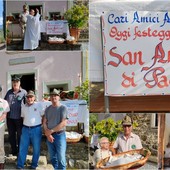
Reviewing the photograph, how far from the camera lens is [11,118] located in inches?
147

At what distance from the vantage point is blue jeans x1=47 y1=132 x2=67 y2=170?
3.68 meters

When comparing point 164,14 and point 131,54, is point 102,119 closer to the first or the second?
point 131,54

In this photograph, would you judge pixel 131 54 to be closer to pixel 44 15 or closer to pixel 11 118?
pixel 44 15

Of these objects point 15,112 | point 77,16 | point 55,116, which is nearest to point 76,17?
point 77,16

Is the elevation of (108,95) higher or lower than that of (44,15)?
lower

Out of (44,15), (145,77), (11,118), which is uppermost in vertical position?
(44,15)

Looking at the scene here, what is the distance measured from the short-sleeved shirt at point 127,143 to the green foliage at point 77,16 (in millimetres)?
971

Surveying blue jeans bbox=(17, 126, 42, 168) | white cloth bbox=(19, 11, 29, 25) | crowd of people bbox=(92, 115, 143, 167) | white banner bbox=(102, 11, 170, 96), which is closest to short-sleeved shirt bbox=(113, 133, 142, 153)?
crowd of people bbox=(92, 115, 143, 167)

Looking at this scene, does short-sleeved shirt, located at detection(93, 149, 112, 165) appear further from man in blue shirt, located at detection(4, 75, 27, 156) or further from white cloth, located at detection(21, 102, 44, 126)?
man in blue shirt, located at detection(4, 75, 27, 156)

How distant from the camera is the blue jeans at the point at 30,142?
369cm

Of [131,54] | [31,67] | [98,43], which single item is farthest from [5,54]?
[131,54]

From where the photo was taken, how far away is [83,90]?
3.65 m

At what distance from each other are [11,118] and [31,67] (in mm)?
456

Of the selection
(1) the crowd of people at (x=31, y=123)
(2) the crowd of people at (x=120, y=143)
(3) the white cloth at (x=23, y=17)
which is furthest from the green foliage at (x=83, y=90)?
(3) the white cloth at (x=23, y=17)
